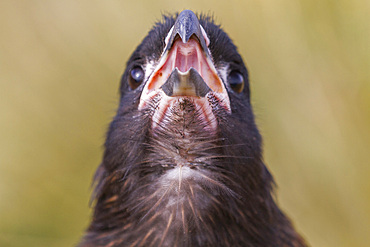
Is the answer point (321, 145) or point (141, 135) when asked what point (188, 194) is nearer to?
point (141, 135)

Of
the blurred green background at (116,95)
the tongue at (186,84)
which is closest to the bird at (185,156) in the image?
the tongue at (186,84)

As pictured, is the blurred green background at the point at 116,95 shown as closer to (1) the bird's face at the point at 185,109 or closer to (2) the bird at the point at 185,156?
Result: (2) the bird at the point at 185,156

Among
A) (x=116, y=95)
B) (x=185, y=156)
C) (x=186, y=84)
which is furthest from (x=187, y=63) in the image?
(x=116, y=95)

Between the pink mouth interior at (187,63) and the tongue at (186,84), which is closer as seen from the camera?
the tongue at (186,84)

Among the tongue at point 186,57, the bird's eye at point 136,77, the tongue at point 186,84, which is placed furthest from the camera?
the bird's eye at point 136,77

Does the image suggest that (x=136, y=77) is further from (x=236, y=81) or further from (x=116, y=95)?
(x=116, y=95)

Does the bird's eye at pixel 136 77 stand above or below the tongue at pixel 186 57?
above
